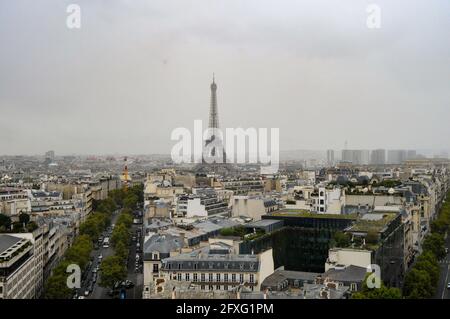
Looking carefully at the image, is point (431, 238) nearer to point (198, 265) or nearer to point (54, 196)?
point (198, 265)

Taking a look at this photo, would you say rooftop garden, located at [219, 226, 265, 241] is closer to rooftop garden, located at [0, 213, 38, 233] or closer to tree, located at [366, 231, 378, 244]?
tree, located at [366, 231, 378, 244]

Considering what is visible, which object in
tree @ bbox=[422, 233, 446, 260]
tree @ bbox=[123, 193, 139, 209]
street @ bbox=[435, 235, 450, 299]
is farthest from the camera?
tree @ bbox=[123, 193, 139, 209]

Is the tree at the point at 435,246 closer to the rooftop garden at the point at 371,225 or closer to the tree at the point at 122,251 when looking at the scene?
the rooftop garden at the point at 371,225

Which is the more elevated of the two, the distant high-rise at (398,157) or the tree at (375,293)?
A: the distant high-rise at (398,157)

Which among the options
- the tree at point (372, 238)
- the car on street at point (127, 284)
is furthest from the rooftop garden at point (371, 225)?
the car on street at point (127, 284)

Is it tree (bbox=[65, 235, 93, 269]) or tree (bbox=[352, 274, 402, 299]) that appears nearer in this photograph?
tree (bbox=[352, 274, 402, 299])

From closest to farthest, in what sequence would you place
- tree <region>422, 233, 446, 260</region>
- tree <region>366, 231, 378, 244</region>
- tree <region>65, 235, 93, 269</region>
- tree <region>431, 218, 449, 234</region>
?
tree <region>366, 231, 378, 244</region> < tree <region>65, 235, 93, 269</region> < tree <region>422, 233, 446, 260</region> < tree <region>431, 218, 449, 234</region>

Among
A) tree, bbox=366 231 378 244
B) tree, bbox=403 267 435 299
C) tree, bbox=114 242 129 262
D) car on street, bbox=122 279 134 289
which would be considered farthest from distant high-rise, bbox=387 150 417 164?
car on street, bbox=122 279 134 289

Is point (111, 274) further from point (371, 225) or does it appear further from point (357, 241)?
point (371, 225)

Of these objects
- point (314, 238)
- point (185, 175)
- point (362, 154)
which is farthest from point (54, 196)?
point (362, 154)
